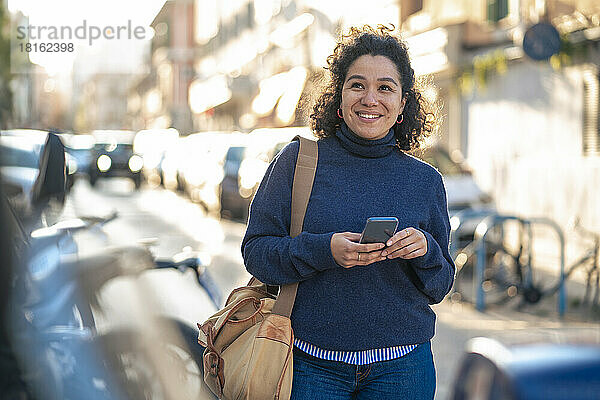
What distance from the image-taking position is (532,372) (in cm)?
128

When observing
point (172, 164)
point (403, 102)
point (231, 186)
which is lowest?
point (231, 186)

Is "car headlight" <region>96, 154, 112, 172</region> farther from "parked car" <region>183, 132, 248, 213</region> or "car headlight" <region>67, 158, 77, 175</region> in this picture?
"parked car" <region>183, 132, 248, 213</region>

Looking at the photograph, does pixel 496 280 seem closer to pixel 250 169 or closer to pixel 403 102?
pixel 403 102

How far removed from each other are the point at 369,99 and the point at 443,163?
10.4 metres

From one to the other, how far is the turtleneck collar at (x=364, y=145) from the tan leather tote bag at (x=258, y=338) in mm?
100

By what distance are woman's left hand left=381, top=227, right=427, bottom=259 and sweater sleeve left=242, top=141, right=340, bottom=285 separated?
6.3 inches

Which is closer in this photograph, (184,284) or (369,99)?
(369,99)

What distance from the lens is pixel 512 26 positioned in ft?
52.8

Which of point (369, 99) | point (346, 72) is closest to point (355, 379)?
point (369, 99)

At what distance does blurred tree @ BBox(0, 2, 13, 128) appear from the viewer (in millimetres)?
1967

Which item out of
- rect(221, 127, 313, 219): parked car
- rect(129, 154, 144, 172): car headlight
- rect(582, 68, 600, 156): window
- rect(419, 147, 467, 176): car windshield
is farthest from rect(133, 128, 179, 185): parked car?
rect(221, 127, 313, 219): parked car

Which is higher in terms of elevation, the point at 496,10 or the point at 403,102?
the point at 496,10

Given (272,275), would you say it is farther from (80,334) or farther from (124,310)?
(80,334)

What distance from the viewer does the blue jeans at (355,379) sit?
2732mm
